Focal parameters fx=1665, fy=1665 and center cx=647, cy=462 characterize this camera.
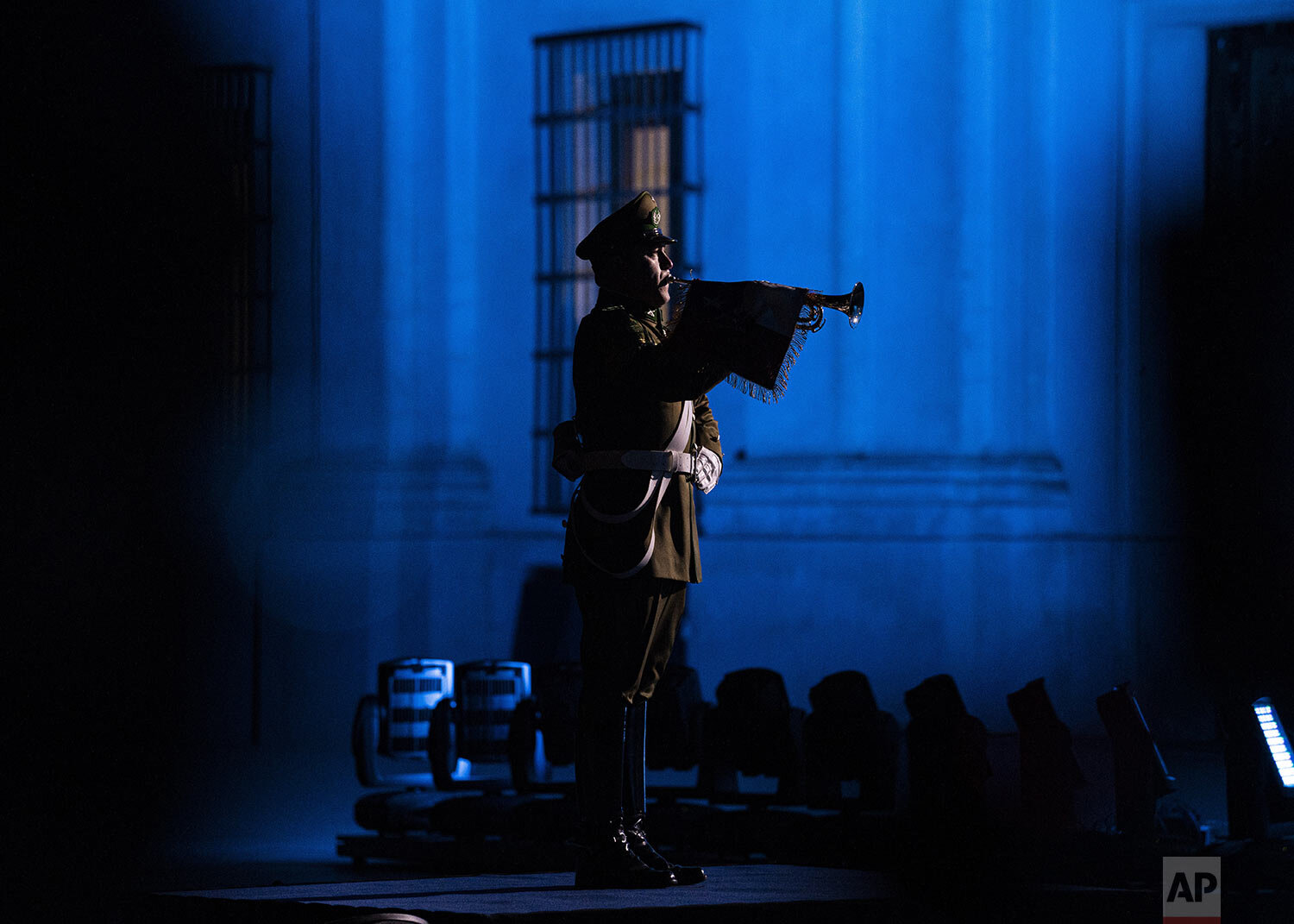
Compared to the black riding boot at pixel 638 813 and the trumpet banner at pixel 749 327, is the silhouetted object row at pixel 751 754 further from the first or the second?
the trumpet banner at pixel 749 327

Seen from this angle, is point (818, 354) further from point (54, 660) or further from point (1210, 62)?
point (54, 660)

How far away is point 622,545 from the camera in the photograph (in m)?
4.00

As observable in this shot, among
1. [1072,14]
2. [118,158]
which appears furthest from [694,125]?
[118,158]

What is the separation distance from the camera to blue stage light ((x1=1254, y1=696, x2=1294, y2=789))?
5832mm

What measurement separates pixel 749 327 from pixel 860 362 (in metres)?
6.13

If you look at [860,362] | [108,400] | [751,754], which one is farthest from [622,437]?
[108,400]

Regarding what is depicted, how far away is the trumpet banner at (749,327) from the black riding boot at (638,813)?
922 mm

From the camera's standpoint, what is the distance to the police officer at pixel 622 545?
3990 millimetres

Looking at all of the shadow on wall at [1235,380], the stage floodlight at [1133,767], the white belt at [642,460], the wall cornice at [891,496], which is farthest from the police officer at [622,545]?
the shadow on wall at [1235,380]

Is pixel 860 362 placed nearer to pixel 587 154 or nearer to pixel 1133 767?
pixel 587 154

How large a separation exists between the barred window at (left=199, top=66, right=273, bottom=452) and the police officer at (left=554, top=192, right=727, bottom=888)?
7.45 m

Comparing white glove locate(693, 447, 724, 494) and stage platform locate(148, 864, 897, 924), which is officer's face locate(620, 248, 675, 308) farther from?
stage platform locate(148, 864, 897, 924)

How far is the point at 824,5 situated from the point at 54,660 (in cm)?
610

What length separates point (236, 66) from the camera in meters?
11.2
